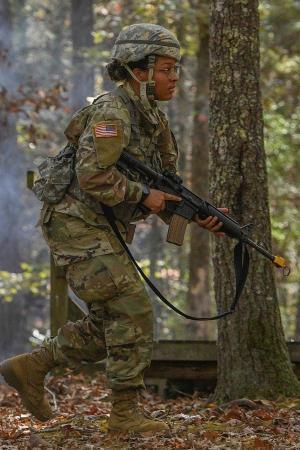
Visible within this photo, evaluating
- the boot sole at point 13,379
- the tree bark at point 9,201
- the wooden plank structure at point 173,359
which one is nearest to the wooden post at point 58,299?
the wooden plank structure at point 173,359

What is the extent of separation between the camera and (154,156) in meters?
5.61

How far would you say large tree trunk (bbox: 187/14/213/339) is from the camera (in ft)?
52.0

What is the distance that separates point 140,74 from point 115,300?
56.5 inches

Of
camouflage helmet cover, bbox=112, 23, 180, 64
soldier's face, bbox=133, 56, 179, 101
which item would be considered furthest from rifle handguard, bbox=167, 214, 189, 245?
camouflage helmet cover, bbox=112, 23, 180, 64

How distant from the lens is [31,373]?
18.6 ft

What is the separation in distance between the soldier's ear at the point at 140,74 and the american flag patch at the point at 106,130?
500 mm

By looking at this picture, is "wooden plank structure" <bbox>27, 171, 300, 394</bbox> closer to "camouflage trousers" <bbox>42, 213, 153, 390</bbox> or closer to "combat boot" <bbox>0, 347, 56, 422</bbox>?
"combat boot" <bbox>0, 347, 56, 422</bbox>

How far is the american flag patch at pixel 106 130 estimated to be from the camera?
16.6 feet

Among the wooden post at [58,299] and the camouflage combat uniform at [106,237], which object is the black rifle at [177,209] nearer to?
the camouflage combat uniform at [106,237]

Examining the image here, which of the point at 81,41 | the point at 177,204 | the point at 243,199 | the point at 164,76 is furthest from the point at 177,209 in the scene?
the point at 81,41

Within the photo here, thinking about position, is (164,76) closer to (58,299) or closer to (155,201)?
(155,201)

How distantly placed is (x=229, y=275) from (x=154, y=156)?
153 centimetres

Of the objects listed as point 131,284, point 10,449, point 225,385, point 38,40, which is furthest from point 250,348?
point 38,40

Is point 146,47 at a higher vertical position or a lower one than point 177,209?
higher
